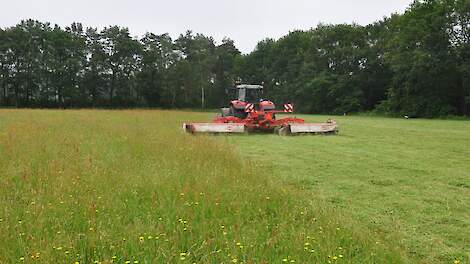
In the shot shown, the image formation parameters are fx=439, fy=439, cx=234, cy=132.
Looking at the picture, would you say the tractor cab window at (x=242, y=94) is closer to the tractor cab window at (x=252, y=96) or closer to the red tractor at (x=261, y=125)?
the tractor cab window at (x=252, y=96)

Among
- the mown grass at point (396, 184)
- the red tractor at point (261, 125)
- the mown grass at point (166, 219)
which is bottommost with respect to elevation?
the mown grass at point (396, 184)

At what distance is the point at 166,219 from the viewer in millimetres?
4137

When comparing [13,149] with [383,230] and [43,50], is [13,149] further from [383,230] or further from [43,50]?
[43,50]

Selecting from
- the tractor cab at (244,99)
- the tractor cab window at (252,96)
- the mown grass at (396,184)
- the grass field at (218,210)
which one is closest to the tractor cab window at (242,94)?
the tractor cab at (244,99)

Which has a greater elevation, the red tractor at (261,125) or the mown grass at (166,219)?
the red tractor at (261,125)

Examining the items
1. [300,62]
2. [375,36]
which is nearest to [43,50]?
[300,62]

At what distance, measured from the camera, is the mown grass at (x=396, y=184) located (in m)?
4.26

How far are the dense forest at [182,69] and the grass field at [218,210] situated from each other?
34397 mm

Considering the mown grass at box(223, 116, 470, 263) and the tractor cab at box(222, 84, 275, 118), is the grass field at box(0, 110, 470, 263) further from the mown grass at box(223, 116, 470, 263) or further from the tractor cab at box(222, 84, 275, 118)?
the tractor cab at box(222, 84, 275, 118)

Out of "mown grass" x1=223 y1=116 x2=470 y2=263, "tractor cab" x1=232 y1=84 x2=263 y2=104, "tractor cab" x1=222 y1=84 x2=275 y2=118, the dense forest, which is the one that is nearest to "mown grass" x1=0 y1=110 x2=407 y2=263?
"mown grass" x1=223 y1=116 x2=470 y2=263

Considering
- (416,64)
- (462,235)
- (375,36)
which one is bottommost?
(462,235)

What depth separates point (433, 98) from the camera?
35.8m

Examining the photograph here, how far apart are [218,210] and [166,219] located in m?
0.60

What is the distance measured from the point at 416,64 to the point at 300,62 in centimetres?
2392
